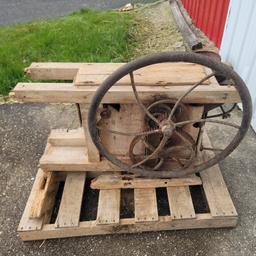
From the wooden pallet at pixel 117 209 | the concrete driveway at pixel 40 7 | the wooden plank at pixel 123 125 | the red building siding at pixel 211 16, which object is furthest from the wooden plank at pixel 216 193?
the concrete driveway at pixel 40 7

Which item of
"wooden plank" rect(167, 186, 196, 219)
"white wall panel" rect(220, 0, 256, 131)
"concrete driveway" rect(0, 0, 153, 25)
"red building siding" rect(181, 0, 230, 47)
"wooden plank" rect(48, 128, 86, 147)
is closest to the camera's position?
"wooden plank" rect(167, 186, 196, 219)

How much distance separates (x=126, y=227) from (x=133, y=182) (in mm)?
296

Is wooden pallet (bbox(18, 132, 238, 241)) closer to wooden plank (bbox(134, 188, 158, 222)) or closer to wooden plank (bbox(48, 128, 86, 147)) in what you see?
wooden plank (bbox(134, 188, 158, 222))

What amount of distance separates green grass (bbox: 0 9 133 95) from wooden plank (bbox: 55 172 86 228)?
5.58ft

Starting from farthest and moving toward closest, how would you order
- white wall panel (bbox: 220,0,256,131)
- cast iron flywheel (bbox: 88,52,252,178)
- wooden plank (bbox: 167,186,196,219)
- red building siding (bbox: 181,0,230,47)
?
red building siding (bbox: 181,0,230,47), white wall panel (bbox: 220,0,256,131), wooden plank (bbox: 167,186,196,219), cast iron flywheel (bbox: 88,52,252,178)

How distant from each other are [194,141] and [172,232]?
0.62 metres

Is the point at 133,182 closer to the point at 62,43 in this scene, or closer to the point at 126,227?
the point at 126,227

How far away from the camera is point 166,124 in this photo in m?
1.58

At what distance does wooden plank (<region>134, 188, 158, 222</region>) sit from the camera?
6.18 ft

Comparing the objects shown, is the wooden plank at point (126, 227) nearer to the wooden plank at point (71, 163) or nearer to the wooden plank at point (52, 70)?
the wooden plank at point (71, 163)

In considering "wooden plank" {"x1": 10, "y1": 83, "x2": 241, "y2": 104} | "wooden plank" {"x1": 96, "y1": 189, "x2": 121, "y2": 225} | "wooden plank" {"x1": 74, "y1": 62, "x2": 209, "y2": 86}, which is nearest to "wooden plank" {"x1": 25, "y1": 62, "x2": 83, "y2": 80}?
"wooden plank" {"x1": 74, "y1": 62, "x2": 209, "y2": 86}

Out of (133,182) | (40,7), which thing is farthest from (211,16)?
(40,7)

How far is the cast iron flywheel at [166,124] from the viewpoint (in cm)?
137

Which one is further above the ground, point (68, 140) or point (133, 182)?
point (68, 140)
